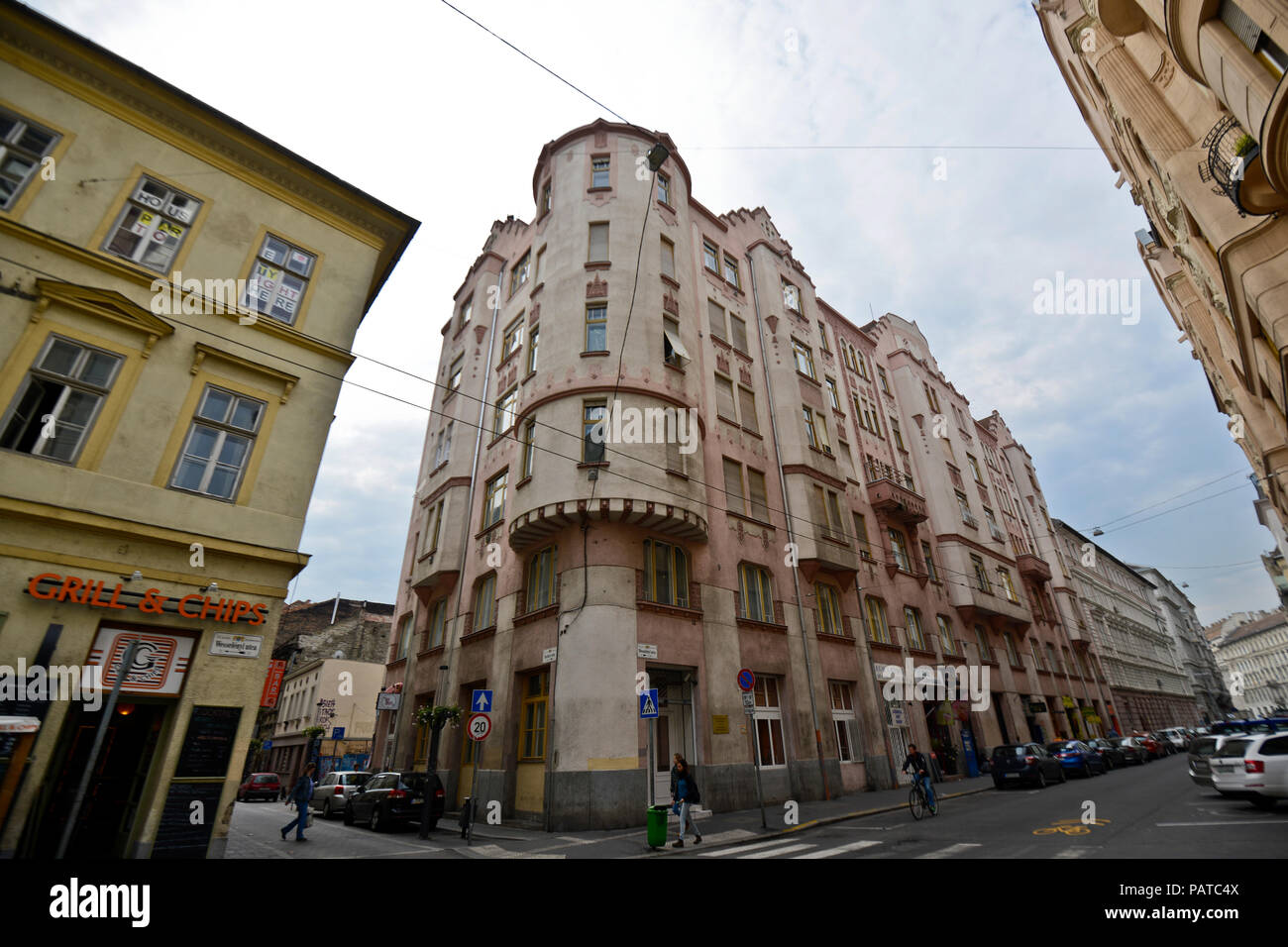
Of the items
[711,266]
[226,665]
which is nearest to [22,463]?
[226,665]

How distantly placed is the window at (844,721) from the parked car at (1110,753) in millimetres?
15353

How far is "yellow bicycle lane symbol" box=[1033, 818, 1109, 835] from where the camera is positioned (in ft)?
33.9

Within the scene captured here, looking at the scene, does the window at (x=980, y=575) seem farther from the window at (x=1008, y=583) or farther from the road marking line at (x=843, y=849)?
the road marking line at (x=843, y=849)

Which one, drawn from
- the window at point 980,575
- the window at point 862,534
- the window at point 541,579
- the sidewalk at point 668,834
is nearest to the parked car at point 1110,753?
the window at point 980,575

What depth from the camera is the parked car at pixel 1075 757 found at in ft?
78.8

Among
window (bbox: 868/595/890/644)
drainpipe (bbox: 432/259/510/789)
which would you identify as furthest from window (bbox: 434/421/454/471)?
window (bbox: 868/595/890/644)

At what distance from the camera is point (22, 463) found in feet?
28.3

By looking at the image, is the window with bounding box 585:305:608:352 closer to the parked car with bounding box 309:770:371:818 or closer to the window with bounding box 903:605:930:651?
the parked car with bounding box 309:770:371:818

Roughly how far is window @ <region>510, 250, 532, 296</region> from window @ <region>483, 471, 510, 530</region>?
1020 centimetres

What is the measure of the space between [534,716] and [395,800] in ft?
14.5

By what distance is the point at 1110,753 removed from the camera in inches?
1151

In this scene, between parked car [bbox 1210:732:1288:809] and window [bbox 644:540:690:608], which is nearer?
parked car [bbox 1210:732:1288:809]
